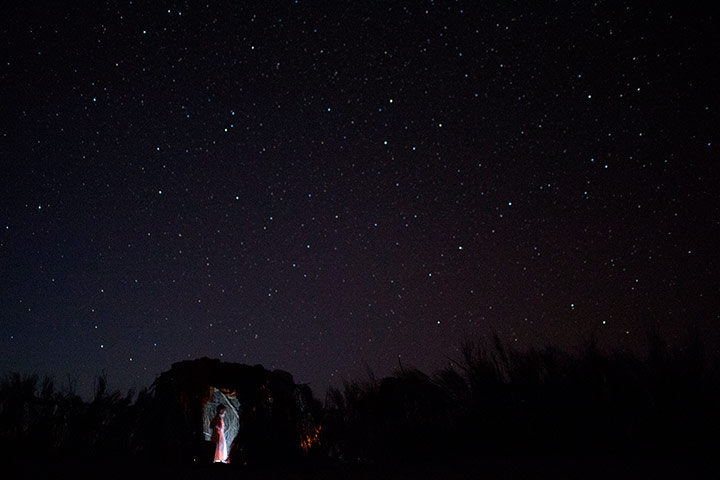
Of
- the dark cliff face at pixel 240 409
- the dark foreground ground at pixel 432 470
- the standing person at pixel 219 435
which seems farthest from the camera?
the standing person at pixel 219 435

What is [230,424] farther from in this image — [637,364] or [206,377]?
[637,364]

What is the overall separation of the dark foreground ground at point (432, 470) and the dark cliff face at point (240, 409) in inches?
196

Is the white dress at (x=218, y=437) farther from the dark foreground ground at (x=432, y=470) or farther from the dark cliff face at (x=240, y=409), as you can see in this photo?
the dark foreground ground at (x=432, y=470)

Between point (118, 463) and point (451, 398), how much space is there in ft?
10.4

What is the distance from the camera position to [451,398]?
16.4 feet

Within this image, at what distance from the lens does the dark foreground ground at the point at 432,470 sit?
299 cm

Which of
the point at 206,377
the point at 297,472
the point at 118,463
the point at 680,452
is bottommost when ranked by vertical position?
the point at 680,452

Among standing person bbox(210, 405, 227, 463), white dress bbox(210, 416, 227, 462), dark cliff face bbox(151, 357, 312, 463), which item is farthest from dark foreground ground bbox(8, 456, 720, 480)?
white dress bbox(210, 416, 227, 462)

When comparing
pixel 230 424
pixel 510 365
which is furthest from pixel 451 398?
pixel 230 424

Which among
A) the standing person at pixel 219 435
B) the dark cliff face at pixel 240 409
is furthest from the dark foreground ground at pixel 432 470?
the standing person at pixel 219 435

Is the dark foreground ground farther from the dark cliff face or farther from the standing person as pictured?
the standing person

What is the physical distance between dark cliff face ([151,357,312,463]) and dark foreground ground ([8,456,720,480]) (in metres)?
4.97

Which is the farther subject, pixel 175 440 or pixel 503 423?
pixel 175 440

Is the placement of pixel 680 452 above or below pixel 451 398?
below
